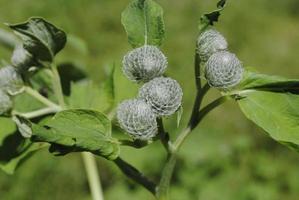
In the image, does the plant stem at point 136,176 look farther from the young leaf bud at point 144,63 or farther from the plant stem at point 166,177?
the young leaf bud at point 144,63

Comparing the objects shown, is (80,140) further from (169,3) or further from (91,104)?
(169,3)

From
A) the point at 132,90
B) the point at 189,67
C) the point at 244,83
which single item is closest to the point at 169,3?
the point at 189,67

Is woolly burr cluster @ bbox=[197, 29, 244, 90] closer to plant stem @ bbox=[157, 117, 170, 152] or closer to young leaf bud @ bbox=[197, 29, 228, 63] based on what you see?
young leaf bud @ bbox=[197, 29, 228, 63]

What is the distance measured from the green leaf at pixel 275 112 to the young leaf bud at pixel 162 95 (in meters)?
0.19

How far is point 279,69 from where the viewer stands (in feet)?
18.7

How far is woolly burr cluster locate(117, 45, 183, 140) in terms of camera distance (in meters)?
1.21

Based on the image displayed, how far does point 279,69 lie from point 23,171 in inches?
112

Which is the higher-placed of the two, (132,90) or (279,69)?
(132,90)

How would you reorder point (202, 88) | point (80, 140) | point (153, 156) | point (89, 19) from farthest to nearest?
point (89, 19)
point (153, 156)
point (202, 88)
point (80, 140)

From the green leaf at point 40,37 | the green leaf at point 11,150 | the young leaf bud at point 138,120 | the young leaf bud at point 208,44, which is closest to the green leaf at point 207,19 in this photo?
the young leaf bud at point 208,44

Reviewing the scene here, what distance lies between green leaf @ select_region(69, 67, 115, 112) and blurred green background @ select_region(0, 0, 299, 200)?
89 millimetres

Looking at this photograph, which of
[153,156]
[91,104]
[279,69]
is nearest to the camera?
[91,104]

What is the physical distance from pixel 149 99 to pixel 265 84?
0.29m

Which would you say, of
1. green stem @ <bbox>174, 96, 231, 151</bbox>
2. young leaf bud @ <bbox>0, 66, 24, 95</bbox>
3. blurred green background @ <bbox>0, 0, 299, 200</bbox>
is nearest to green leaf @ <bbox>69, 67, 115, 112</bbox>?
blurred green background @ <bbox>0, 0, 299, 200</bbox>
